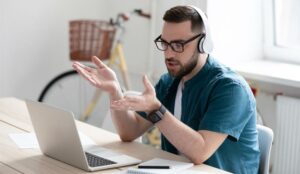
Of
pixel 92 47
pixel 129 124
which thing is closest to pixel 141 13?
pixel 92 47

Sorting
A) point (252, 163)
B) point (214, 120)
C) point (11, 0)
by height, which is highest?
point (11, 0)

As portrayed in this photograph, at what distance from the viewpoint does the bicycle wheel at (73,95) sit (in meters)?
3.95

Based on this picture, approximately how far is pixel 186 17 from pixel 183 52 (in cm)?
13

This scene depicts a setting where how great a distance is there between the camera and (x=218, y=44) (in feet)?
11.3

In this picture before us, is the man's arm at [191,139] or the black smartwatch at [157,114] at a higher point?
the black smartwatch at [157,114]

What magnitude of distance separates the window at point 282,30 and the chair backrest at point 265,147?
1.45 metres

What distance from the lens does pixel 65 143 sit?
1.92m

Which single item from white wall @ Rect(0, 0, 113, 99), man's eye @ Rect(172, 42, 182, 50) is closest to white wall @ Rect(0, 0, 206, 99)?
white wall @ Rect(0, 0, 113, 99)

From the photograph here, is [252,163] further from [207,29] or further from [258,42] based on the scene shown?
[258,42]

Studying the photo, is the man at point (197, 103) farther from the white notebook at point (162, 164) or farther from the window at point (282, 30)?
the window at point (282, 30)

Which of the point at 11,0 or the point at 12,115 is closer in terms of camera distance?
the point at 12,115

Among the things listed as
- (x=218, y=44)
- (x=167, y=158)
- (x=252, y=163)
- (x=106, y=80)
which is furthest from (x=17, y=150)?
(x=218, y=44)

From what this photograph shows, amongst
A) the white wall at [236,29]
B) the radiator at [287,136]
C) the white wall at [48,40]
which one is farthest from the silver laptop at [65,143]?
the white wall at [48,40]

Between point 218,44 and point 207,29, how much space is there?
51.2 inches
